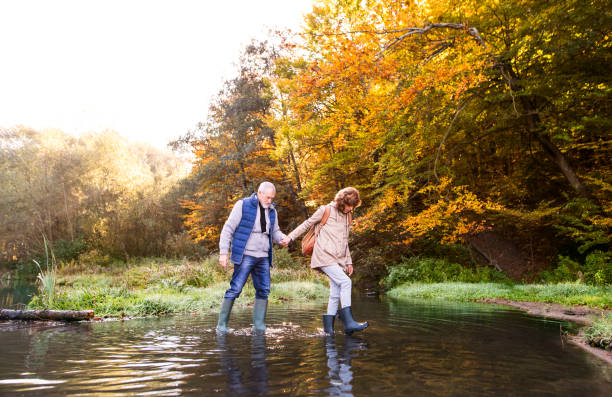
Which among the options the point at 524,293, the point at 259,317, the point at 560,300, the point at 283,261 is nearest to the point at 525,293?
the point at 524,293

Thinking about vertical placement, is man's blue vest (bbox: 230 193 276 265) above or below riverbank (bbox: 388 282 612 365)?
above

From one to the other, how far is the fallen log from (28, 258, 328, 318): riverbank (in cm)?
47

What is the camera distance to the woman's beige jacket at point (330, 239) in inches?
229

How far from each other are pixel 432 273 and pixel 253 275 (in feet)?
39.5

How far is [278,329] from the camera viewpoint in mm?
5945

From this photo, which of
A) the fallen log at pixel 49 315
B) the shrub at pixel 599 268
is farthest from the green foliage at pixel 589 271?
the fallen log at pixel 49 315

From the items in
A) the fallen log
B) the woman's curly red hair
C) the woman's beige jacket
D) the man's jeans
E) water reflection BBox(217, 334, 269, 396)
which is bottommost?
the fallen log

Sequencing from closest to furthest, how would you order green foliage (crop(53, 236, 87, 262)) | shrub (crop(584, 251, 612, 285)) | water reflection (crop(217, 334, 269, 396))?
water reflection (crop(217, 334, 269, 396)) < shrub (crop(584, 251, 612, 285)) < green foliage (crop(53, 236, 87, 262))

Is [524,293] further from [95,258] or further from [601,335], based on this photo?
[95,258]

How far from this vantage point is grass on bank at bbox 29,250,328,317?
7952 millimetres

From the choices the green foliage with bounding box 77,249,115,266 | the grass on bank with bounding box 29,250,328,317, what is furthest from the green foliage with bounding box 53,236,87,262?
the grass on bank with bounding box 29,250,328,317

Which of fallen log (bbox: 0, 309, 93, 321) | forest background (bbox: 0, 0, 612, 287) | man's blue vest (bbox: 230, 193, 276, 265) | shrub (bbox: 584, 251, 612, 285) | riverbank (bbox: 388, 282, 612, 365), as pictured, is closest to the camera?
riverbank (bbox: 388, 282, 612, 365)

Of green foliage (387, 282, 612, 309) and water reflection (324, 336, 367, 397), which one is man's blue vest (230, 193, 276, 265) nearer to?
water reflection (324, 336, 367, 397)

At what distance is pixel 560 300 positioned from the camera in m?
9.45
